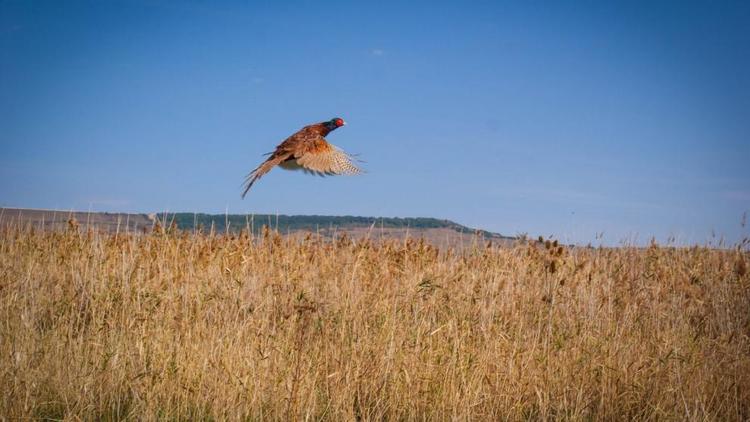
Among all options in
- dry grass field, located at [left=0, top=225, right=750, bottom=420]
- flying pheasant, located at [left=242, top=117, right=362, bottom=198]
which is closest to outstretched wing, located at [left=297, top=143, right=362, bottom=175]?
flying pheasant, located at [left=242, top=117, right=362, bottom=198]

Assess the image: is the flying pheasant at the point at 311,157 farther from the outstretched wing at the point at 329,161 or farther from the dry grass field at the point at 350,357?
the dry grass field at the point at 350,357

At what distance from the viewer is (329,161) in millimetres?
10398

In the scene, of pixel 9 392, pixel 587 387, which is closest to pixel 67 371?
pixel 9 392

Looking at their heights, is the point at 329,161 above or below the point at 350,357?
above

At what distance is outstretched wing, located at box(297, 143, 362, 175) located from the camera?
10.3 metres

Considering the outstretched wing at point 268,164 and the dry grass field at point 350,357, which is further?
the outstretched wing at point 268,164

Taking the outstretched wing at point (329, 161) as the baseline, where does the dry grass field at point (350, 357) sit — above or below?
below

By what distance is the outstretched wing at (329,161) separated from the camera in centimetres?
1034

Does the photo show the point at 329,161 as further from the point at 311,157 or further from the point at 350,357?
the point at 350,357

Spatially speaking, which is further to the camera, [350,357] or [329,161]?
[329,161]

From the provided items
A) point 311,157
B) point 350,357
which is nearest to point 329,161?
point 311,157

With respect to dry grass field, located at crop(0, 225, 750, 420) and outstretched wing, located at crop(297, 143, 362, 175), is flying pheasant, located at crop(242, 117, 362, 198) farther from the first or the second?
dry grass field, located at crop(0, 225, 750, 420)

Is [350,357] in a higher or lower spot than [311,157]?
lower

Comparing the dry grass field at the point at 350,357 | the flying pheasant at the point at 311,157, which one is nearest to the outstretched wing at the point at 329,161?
the flying pheasant at the point at 311,157
